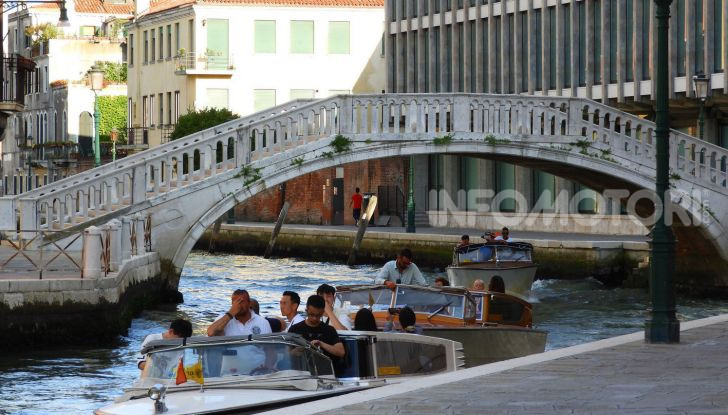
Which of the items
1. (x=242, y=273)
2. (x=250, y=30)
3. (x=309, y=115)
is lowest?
(x=242, y=273)

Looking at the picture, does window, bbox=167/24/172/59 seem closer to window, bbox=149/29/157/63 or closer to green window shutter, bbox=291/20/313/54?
window, bbox=149/29/157/63

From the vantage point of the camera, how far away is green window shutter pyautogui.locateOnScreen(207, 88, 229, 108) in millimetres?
55969

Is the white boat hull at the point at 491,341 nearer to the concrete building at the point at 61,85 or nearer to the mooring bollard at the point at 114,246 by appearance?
the mooring bollard at the point at 114,246

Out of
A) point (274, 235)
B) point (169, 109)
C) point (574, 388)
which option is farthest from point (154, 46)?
point (574, 388)

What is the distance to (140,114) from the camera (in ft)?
204

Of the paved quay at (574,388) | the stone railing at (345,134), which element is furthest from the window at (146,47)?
the paved quay at (574,388)

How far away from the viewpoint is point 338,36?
188 ft

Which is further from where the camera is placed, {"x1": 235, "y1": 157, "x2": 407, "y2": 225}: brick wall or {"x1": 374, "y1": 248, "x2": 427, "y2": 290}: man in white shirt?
{"x1": 235, "y1": 157, "x2": 407, "y2": 225}: brick wall

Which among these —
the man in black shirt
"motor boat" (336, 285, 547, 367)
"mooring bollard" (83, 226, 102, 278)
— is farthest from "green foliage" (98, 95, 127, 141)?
the man in black shirt

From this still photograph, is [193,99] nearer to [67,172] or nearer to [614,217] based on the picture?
[67,172]

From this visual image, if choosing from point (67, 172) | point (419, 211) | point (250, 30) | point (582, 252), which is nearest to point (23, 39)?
point (67, 172)

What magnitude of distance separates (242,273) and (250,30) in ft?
69.9

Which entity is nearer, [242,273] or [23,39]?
[242,273]

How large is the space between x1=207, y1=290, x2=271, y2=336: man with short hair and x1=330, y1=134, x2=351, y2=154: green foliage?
46.7 feet
